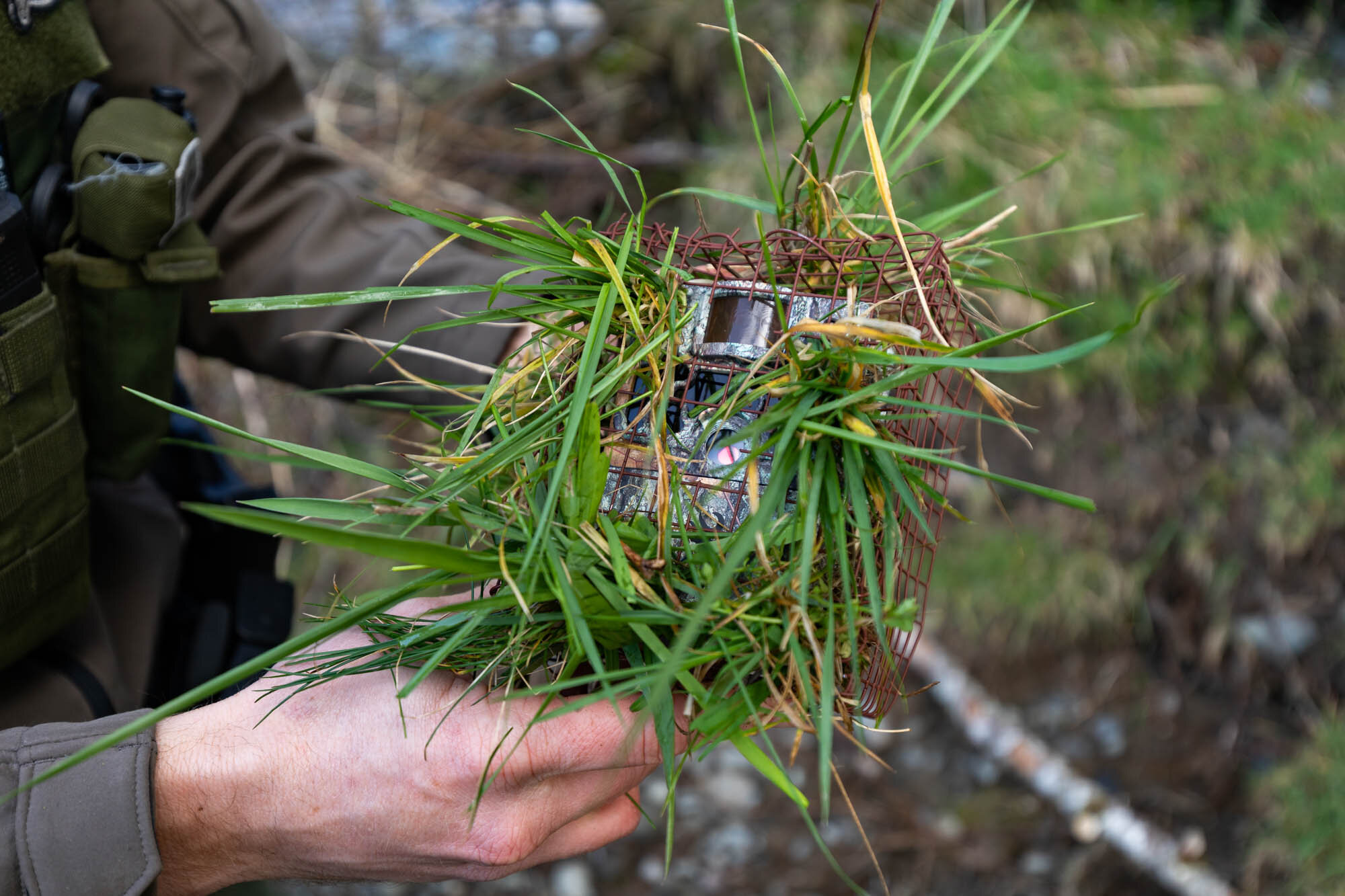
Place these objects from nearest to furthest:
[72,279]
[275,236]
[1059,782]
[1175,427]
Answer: [72,279]
[275,236]
[1059,782]
[1175,427]

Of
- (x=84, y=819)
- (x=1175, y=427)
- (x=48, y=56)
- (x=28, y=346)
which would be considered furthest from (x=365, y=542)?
(x=1175, y=427)

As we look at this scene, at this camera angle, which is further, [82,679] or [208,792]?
[82,679]

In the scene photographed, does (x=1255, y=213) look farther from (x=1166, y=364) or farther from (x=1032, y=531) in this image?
(x=1032, y=531)

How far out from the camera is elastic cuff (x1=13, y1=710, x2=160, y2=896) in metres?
0.85

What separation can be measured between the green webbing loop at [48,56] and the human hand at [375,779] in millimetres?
749

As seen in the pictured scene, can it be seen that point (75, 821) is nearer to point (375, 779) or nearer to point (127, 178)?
point (375, 779)

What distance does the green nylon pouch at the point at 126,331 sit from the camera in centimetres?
116

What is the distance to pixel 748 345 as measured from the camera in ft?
2.76

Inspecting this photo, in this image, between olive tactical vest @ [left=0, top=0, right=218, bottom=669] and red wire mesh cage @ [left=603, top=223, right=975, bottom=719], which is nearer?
red wire mesh cage @ [left=603, top=223, right=975, bottom=719]

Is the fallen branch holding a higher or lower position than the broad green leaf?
lower

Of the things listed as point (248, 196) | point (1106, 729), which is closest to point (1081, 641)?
point (1106, 729)

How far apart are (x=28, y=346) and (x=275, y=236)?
1.53 feet

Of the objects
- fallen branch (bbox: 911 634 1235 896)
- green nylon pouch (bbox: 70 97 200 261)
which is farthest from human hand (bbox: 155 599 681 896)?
fallen branch (bbox: 911 634 1235 896)

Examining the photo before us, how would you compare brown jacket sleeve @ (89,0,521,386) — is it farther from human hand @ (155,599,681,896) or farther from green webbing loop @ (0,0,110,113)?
human hand @ (155,599,681,896)
